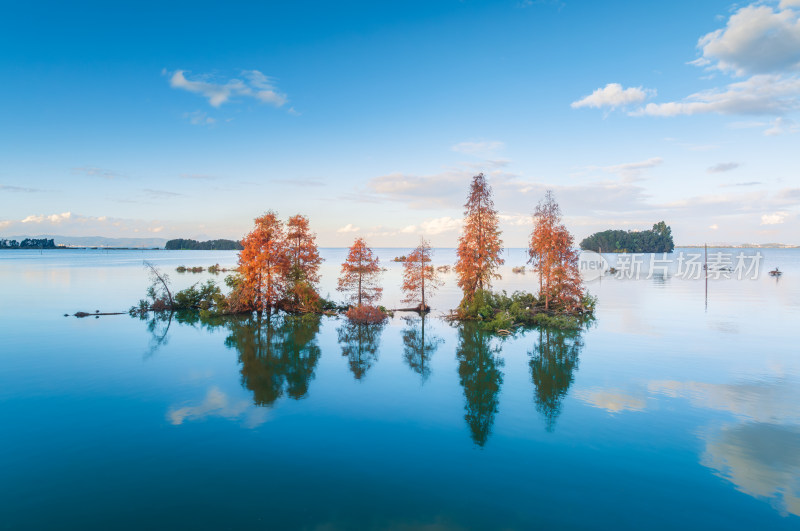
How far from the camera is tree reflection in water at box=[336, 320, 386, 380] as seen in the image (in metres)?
26.2

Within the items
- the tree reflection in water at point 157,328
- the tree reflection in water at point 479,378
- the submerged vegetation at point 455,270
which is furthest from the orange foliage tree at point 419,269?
the tree reflection in water at point 157,328

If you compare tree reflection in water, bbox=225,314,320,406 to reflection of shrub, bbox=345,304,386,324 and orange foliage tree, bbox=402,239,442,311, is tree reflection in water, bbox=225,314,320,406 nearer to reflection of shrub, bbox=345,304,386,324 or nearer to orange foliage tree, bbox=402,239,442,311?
reflection of shrub, bbox=345,304,386,324

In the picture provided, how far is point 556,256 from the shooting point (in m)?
42.8

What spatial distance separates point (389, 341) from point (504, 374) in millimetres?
11340

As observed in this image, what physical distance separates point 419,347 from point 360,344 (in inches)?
183

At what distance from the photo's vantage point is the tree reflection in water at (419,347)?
25812mm

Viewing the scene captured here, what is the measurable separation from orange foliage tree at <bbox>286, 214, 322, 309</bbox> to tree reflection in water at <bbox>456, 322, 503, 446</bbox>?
17988 millimetres

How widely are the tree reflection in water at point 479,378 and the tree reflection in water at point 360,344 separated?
19.4 ft

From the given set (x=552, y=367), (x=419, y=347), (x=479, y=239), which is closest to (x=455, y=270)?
(x=479, y=239)

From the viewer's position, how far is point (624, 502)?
11766 mm

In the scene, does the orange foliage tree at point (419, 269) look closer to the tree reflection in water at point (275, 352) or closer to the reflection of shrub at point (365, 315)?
the reflection of shrub at point (365, 315)

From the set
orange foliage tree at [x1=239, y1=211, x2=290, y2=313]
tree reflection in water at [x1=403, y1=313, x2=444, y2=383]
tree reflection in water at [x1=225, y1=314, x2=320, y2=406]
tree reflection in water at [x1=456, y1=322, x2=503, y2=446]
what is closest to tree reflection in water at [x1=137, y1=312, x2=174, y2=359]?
tree reflection in water at [x1=225, y1=314, x2=320, y2=406]

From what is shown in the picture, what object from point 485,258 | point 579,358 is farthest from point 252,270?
point 579,358

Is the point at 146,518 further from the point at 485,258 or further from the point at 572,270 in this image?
the point at 572,270
